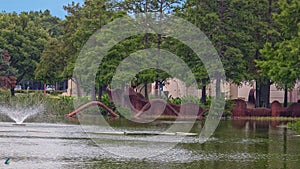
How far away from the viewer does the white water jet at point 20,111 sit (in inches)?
1907

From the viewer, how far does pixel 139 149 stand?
26.3 metres

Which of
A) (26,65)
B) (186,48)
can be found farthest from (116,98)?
(26,65)

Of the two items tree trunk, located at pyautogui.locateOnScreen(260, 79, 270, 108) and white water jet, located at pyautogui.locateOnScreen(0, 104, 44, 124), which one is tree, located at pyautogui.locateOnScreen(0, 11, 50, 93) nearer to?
white water jet, located at pyautogui.locateOnScreen(0, 104, 44, 124)

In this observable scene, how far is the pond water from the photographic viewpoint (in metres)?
21.7

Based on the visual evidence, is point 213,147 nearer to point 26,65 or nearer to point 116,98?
point 116,98

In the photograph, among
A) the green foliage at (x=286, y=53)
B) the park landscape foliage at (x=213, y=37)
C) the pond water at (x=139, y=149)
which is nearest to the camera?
the pond water at (x=139, y=149)

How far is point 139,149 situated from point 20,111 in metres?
27.2

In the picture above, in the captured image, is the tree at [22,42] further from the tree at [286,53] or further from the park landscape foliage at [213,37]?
the tree at [286,53]

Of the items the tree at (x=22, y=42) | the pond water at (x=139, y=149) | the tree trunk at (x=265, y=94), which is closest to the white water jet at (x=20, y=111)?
the pond water at (x=139, y=149)

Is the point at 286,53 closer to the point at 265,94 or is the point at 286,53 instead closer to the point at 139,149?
the point at 265,94

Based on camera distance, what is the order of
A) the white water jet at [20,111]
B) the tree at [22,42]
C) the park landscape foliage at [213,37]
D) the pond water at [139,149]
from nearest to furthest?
the pond water at [139,149], the white water jet at [20,111], the park landscape foliage at [213,37], the tree at [22,42]

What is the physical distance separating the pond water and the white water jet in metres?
11.3

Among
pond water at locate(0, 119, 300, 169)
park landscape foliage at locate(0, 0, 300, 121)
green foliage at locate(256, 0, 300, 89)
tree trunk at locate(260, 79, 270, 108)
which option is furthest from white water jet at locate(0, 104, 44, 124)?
tree trunk at locate(260, 79, 270, 108)

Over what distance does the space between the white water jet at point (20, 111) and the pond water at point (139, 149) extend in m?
11.3
